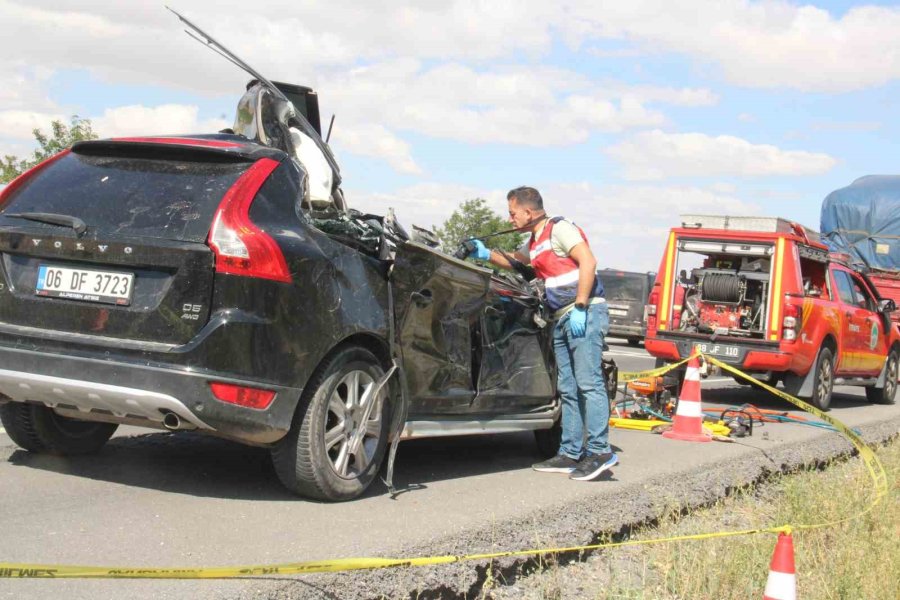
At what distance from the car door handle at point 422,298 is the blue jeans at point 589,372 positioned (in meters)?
1.31

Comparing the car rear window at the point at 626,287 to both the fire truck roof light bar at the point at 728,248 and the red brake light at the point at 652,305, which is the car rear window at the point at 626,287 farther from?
the red brake light at the point at 652,305

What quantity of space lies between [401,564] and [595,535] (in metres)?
1.57

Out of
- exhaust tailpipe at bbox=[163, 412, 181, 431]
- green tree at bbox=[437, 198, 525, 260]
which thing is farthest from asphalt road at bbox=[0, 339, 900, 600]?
green tree at bbox=[437, 198, 525, 260]

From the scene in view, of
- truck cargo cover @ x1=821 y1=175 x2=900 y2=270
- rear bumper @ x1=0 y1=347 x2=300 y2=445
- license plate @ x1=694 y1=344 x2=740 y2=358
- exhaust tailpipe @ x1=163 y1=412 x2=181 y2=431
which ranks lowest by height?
license plate @ x1=694 y1=344 x2=740 y2=358

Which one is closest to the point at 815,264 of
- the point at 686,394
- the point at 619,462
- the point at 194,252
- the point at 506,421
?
the point at 686,394

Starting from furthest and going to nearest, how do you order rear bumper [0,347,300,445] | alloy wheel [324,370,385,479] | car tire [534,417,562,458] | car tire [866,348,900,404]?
car tire [866,348,900,404], car tire [534,417,562,458], alloy wheel [324,370,385,479], rear bumper [0,347,300,445]

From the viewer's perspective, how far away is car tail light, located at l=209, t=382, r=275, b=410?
15.3 feet

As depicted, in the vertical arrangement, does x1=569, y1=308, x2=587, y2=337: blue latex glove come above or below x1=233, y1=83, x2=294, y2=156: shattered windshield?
below

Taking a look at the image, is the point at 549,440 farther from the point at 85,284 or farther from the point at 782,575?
the point at 782,575

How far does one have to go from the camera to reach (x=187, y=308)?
4.69 metres

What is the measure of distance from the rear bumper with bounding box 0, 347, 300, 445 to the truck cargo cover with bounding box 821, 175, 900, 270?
21.0m

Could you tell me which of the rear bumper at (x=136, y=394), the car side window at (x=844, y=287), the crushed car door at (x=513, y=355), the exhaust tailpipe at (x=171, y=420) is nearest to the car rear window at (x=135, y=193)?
the rear bumper at (x=136, y=394)

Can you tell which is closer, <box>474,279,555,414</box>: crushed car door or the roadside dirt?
the roadside dirt

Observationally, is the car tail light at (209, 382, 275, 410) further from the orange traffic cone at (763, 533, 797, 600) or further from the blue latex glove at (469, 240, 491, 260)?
the blue latex glove at (469, 240, 491, 260)
